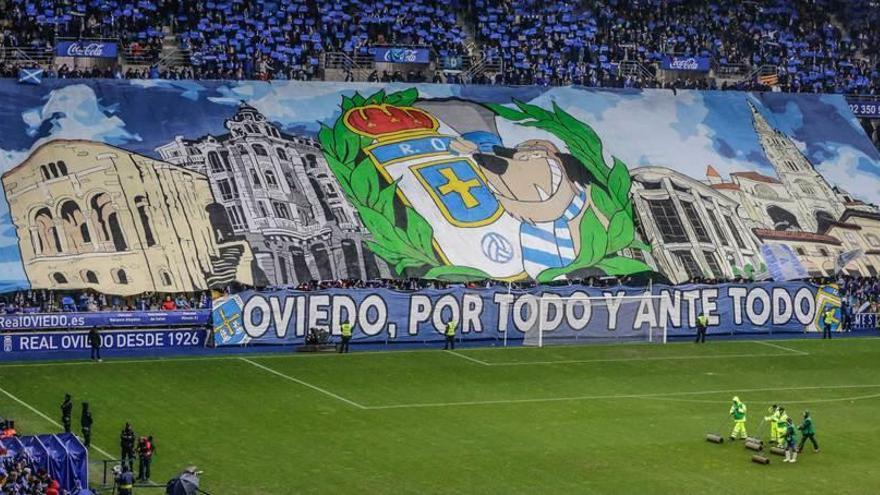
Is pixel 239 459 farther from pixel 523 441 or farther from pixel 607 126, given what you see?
pixel 607 126

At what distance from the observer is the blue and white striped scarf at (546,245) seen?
221 feet

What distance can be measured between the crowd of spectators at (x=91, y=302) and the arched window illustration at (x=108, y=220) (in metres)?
2.92

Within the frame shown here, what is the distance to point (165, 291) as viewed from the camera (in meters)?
60.7

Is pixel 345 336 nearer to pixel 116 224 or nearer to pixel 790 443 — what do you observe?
pixel 116 224

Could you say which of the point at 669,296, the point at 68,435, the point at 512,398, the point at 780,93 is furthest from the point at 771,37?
the point at 68,435

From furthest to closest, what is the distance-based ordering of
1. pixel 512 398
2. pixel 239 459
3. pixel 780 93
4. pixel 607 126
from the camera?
1. pixel 780 93
2. pixel 607 126
3. pixel 512 398
4. pixel 239 459

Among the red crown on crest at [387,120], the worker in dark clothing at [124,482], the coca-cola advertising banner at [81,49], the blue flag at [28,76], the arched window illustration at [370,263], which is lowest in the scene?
the worker in dark clothing at [124,482]

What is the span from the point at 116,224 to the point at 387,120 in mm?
15097

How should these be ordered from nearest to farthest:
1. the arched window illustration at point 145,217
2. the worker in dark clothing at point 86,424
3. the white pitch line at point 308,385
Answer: the worker in dark clothing at point 86,424, the white pitch line at point 308,385, the arched window illustration at point 145,217

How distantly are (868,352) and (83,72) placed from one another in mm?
36043

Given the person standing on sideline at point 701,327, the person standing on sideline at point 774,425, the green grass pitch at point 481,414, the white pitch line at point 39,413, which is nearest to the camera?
the green grass pitch at point 481,414

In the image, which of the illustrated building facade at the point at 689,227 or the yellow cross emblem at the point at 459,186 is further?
the illustrated building facade at the point at 689,227

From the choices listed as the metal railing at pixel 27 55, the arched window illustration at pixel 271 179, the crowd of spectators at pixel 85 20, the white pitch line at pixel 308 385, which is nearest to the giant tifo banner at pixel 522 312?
the white pitch line at pixel 308 385

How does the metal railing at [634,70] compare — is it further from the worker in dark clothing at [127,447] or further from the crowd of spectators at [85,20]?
the worker in dark clothing at [127,447]
